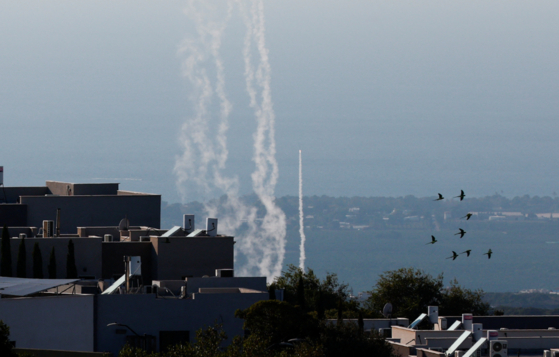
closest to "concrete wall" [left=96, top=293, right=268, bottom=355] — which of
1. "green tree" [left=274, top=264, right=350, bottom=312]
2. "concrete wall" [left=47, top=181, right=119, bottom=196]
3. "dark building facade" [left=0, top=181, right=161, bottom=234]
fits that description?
"green tree" [left=274, top=264, right=350, bottom=312]

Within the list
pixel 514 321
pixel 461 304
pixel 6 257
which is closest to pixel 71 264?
pixel 6 257

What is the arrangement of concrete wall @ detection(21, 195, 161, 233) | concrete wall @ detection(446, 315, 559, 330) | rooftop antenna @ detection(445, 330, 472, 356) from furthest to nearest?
concrete wall @ detection(21, 195, 161, 233) < concrete wall @ detection(446, 315, 559, 330) < rooftop antenna @ detection(445, 330, 472, 356)

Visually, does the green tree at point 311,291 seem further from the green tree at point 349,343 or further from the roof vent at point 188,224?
the green tree at point 349,343

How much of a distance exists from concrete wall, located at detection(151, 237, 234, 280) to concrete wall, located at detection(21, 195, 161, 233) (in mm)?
25823

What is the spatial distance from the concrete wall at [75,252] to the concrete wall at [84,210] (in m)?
23.9

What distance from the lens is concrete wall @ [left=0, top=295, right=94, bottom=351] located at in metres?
41.8

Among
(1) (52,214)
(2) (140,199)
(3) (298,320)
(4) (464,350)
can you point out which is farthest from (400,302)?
(3) (298,320)

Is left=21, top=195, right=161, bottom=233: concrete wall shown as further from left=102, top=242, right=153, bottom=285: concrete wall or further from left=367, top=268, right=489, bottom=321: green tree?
left=367, top=268, right=489, bottom=321: green tree

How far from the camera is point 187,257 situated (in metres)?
66.3

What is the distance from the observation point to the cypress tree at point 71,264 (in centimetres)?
6362

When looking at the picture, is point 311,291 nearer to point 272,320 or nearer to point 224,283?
point 224,283

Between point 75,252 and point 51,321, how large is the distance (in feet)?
77.9

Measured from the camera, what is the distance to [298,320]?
4322 cm

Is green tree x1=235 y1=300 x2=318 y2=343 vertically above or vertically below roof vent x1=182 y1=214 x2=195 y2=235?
below
